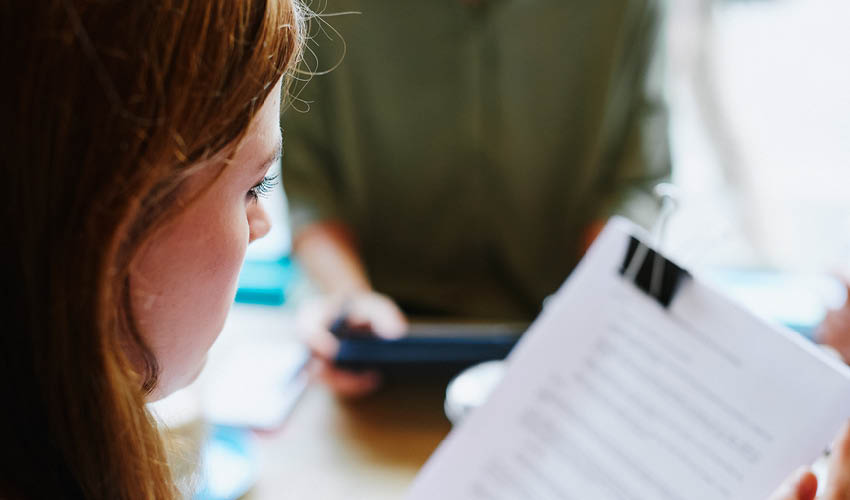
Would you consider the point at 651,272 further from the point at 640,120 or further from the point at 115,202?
the point at 640,120

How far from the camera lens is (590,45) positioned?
1.02m

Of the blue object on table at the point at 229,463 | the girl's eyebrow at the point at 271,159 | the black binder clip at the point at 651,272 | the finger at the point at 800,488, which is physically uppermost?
the girl's eyebrow at the point at 271,159

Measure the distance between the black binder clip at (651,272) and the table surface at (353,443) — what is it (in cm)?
30

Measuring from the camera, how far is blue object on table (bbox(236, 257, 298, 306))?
1.21 m

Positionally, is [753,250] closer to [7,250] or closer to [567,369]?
[567,369]

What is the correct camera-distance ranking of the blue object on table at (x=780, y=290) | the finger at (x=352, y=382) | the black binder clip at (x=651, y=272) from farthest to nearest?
the blue object on table at (x=780, y=290)
the finger at (x=352, y=382)
the black binder clip at (x=651, y=272)

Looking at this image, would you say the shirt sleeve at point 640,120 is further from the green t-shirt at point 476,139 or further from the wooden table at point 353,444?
the wooden table at point 353,444

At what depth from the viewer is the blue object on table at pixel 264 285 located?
1206 mm

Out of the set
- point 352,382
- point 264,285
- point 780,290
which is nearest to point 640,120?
point 780,290

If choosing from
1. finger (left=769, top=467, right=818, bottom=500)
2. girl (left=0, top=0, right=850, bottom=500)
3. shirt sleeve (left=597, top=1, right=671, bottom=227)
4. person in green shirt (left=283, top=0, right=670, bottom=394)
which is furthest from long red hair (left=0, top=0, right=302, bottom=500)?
shirt sleeve (left=597, top=1, right=671, bottom=227)

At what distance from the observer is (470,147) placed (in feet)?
3.47

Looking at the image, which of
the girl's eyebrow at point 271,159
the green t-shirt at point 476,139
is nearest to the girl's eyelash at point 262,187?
the girl's eyebrow at point 271,159

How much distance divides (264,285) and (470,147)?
46 cm

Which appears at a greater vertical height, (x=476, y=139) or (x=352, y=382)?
(x=476, y=139)
